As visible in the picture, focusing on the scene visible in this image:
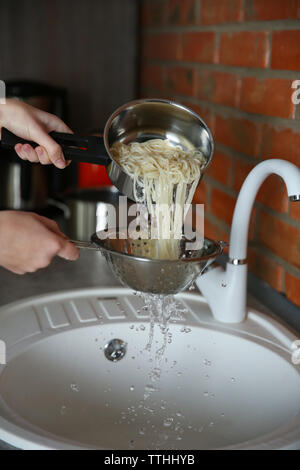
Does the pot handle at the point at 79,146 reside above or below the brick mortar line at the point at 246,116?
below

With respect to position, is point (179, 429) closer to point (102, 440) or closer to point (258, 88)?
point (102, 440)

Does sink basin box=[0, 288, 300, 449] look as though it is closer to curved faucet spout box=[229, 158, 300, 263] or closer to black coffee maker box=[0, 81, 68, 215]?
curved faucet spout box=[229, 158, 300, 263]

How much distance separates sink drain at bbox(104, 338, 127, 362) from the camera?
1013 millimetres

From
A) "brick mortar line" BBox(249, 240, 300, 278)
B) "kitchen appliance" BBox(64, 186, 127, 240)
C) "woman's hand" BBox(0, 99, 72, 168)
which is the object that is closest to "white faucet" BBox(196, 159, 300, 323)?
"brick mortar line" BBox(249, 240, 300, 278)

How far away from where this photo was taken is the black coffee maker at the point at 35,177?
68.3 inches

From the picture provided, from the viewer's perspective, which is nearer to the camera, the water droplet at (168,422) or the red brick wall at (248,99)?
the water droplet at (168,422)

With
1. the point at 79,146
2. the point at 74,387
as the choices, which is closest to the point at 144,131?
the point at 79,146

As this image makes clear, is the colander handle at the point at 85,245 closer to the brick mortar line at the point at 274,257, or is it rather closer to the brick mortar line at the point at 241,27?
the brick mortar line at the point at 274,257

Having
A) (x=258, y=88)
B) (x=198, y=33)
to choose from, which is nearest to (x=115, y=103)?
(x=198, y=33)

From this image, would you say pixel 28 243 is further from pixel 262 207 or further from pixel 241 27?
pixel 241 27

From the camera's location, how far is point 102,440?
865 mm

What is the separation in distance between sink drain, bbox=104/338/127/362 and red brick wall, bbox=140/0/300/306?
342 millimetres

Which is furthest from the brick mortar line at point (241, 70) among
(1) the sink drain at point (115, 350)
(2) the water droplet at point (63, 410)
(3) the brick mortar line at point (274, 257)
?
(2) the water droplet at point (63, 410)
